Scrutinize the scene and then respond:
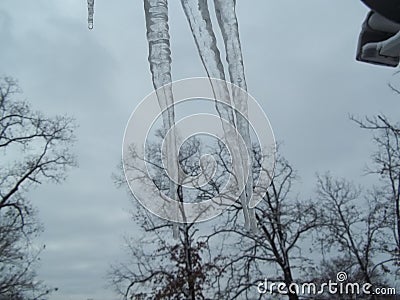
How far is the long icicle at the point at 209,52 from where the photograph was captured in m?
2.04

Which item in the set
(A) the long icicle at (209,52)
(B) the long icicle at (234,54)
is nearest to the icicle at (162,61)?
(A) the long icicle at (209,52)

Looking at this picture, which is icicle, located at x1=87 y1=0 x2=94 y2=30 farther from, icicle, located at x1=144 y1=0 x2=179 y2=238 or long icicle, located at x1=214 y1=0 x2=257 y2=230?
long icicle, located at x1=214 y1=0 x2=257 y2=230

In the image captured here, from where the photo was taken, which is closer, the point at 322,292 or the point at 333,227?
the point at 322,292

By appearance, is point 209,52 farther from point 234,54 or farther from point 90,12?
point 90,12

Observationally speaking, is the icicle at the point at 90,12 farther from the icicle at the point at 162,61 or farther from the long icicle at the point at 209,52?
the long icicle at the point at 209,52

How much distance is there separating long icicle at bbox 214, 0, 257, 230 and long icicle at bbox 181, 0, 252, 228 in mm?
44

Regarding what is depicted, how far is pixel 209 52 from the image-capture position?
204 centimetres

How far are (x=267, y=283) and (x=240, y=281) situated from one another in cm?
52

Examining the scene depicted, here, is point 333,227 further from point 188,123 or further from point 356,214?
point 188,123

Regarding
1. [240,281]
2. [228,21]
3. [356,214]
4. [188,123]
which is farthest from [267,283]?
[228,21]

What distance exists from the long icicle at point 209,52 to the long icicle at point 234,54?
0.04m

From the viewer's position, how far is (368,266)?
1000 cm

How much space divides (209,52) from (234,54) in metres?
0.15

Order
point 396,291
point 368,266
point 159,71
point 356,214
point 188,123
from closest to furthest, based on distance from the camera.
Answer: point 159,71 < point 188,123 < point 396,291 < point 368,266 < point 356,214
